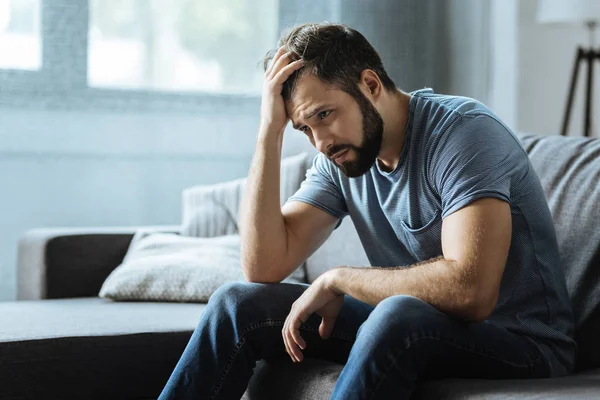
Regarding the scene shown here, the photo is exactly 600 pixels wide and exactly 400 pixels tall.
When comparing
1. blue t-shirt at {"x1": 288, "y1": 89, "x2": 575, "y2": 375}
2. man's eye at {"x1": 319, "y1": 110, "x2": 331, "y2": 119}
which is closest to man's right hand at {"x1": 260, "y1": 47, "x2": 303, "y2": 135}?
man's eye at {"x1": 319, "y1": 110, "x2": 331, "y2": 119}

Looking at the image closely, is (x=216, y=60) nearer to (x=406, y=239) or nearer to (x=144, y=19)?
(x=144, y=19)

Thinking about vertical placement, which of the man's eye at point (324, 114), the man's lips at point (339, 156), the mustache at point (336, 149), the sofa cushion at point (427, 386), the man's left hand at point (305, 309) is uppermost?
the man's eye at point (324, 114)

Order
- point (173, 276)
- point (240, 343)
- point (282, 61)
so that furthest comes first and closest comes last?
point (173, 276), point (282, 61), point (240, 343)

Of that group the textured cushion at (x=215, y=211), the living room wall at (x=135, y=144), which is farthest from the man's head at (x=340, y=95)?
the living room wall at (x=135, y=144)

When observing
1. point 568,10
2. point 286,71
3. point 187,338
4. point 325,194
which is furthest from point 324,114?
point 568,10

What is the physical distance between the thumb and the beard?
28 centimetres

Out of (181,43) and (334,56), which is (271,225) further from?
(181,43)

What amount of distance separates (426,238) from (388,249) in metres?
0.16

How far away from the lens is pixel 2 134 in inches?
116

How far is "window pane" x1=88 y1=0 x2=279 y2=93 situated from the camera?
3.09 meters

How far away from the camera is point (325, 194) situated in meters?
1.75

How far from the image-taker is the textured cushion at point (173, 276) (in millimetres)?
→ 2256

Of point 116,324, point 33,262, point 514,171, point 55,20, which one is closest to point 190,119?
point 55,20

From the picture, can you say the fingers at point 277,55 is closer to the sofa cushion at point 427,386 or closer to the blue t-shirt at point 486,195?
the blue t-shirt at point 486,195
